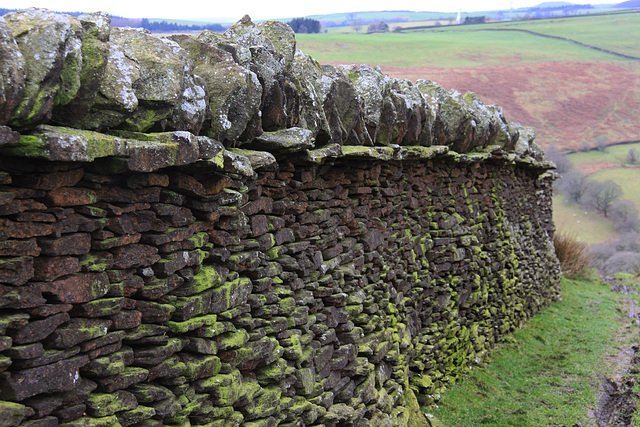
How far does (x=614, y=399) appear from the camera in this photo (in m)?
9.81

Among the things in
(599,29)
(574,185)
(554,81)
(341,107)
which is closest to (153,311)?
(341,107)

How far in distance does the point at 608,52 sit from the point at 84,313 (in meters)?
81.4

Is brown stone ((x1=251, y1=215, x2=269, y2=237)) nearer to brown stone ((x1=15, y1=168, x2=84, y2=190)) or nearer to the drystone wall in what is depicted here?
the drystone wall

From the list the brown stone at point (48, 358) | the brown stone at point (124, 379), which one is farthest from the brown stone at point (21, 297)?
the brown stone at point (124, 379)

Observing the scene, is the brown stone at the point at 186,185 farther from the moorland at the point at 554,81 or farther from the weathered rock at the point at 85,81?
the moorland at the point at 554,81

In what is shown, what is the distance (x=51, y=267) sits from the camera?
3047mm

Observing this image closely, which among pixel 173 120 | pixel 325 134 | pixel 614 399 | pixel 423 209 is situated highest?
pixel 173 120

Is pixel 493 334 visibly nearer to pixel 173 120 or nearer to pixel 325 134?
pixel 325 134

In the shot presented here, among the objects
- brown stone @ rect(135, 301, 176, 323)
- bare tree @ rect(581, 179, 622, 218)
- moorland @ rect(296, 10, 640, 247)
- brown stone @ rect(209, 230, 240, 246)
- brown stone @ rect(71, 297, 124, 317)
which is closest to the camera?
brown stone @ rect(71, 297, 124, 317)

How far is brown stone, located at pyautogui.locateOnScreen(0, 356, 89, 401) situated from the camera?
9.38 feet

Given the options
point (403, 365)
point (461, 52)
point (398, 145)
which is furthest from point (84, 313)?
point (461, 52)

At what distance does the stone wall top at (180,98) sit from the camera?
286cm

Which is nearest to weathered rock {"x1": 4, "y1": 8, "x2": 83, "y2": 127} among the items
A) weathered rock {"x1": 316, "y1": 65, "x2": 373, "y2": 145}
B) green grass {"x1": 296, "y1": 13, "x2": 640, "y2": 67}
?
weathered rock {"x1": 316, "y1": 65, "x2": 373, "y2": 145}

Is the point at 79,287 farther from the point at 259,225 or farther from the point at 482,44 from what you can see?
the point at 482,44
